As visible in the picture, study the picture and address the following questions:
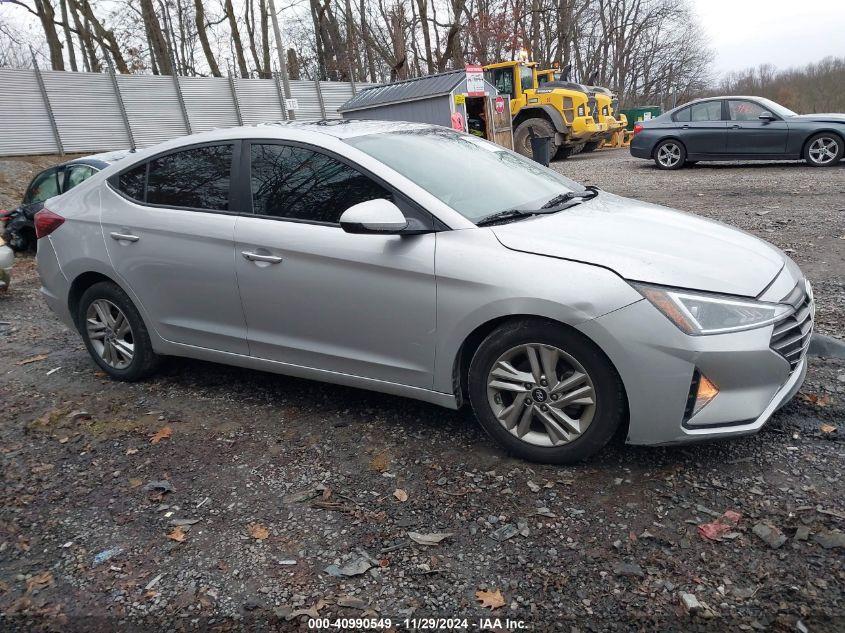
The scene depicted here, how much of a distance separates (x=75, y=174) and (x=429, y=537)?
919cm

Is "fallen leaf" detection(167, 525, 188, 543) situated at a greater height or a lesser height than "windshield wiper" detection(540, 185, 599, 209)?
lesser

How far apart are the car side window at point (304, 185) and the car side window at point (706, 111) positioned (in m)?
12.5

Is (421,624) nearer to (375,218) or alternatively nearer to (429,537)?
(429,537)

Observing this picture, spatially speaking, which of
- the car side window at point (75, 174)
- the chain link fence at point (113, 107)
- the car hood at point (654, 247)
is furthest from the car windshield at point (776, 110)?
the car side window at point (75, 174)

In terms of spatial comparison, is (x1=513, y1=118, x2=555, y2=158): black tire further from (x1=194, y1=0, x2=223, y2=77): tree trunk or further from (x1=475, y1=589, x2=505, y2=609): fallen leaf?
(x1=475, y1=589, x2=505, y2=609): fallen leaf

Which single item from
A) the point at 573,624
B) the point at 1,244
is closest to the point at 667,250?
the point at 573,624

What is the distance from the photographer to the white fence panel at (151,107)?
20.9 m

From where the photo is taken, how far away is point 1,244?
7.94 metres

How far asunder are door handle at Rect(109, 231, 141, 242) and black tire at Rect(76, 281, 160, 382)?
1.11ft

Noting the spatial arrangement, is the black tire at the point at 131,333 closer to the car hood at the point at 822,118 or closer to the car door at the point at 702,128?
the car door at the point at 702,128

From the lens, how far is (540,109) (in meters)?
19.7

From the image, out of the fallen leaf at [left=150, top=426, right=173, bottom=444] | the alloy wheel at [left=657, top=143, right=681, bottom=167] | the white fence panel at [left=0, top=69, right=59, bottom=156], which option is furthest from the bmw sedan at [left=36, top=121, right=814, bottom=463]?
the white fence panel at [left=0, top=69, right=59, bottom=156]

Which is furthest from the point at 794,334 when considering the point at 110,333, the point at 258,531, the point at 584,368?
the point at 110,333

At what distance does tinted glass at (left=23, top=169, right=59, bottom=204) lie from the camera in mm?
9906
